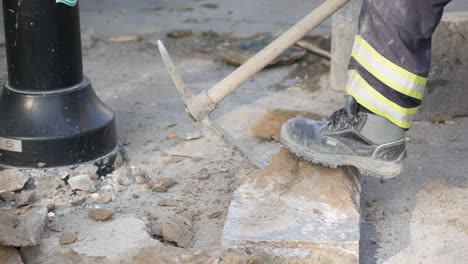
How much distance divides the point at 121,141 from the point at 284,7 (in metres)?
2.60

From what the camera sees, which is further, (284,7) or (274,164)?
(284,7)

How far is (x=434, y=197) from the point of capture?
3.49 m

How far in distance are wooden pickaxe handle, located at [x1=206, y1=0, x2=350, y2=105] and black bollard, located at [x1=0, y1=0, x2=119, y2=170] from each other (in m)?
0.55

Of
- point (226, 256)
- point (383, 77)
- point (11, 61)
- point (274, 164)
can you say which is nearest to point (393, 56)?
point (383, 77)

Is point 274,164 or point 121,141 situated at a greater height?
point 274,164

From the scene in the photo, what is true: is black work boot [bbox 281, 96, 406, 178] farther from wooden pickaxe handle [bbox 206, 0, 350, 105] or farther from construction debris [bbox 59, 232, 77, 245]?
construction debris [bbox 59, 232, 77, 245]

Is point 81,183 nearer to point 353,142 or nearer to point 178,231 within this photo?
point 178,231

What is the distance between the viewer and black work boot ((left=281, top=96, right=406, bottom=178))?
10.5ft

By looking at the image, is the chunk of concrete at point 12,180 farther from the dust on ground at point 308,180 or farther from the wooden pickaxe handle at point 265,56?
the dust on ground at point 308,180

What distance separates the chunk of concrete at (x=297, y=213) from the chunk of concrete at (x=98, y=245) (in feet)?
1.10

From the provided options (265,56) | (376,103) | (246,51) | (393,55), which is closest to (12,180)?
(265,56)

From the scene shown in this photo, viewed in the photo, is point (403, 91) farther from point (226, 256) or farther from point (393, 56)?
point (226, 256)

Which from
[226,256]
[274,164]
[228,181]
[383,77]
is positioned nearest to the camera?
[226,256]

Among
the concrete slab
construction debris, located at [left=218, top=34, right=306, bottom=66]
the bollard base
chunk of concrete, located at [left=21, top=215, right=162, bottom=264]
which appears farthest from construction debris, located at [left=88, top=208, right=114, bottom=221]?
construction debris, located at [left=218, top=34, right=306, bottom=66]
